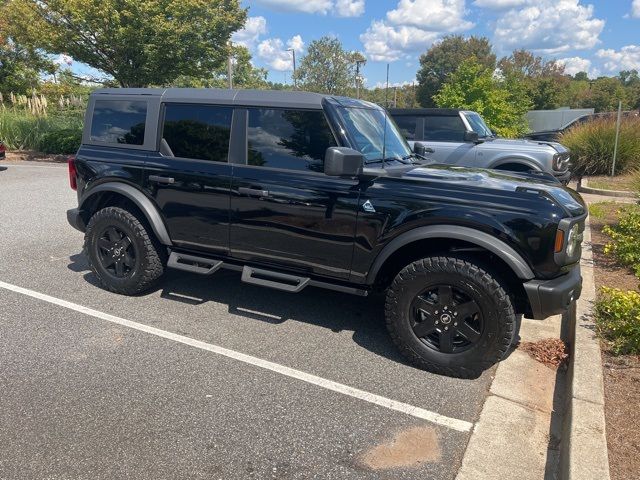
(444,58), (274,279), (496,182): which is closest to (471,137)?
(496,182)

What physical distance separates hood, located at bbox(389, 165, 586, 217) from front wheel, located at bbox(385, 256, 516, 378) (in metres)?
0.53

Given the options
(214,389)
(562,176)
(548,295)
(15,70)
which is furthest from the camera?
(15,70)

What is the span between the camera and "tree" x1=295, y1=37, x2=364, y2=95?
2101 inches

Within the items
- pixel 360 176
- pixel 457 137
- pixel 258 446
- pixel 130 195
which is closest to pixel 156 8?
pixel 457 137

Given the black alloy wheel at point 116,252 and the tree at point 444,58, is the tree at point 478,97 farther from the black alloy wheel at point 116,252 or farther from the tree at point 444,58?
the tree at point 444,58

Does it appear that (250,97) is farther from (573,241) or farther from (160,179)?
(573,241)

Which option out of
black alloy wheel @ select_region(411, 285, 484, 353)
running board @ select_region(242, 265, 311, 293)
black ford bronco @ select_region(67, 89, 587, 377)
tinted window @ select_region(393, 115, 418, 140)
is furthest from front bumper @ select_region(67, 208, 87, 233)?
tinted window @ select_region(393, 115, 418, 140)

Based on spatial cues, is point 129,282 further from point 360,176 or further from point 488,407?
point 488,407

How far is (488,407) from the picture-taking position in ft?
10.8

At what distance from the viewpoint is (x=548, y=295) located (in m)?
3.27

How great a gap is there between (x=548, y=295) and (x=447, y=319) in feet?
2.19

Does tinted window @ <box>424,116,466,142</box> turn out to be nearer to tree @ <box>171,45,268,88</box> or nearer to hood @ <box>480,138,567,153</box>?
hood @ <box>480,138,567,153</box>

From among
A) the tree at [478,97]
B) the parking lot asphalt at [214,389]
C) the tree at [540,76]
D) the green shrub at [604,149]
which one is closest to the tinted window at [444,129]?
the green shrub at [604,149]

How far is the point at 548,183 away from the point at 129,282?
3.70 m
